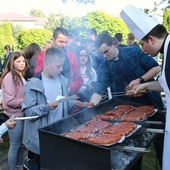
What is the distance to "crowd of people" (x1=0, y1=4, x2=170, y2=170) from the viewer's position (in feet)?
8.30

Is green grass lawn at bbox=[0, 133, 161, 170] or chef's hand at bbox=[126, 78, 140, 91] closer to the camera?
chef's hand at bbox=[126, 78, 140, 91]

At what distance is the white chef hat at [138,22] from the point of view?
8.36 ft

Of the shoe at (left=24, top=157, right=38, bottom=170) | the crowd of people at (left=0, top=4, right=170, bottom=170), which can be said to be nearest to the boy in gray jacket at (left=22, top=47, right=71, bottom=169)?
the crowd of people at (left=0, top=4, right=170, bottom=170)

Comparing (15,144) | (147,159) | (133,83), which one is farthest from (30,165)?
(147,159)

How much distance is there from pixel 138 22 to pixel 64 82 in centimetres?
114

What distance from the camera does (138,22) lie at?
9.12 ft

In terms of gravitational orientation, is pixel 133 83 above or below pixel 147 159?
above

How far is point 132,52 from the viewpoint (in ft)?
11.2

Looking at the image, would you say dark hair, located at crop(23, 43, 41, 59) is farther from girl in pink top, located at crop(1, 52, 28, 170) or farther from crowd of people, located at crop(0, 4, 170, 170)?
girl in pink top, located at crop(1, 52, 28, 170)

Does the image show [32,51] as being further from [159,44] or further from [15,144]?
[159,44]

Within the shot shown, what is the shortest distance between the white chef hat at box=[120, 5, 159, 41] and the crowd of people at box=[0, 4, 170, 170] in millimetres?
46

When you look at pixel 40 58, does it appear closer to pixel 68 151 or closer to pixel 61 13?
pixel 68 151

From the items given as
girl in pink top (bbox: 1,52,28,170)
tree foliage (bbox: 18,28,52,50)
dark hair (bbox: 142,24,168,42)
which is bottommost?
girl in pink top (bbox: 1,52,28,170)

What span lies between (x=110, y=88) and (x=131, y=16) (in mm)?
1153
